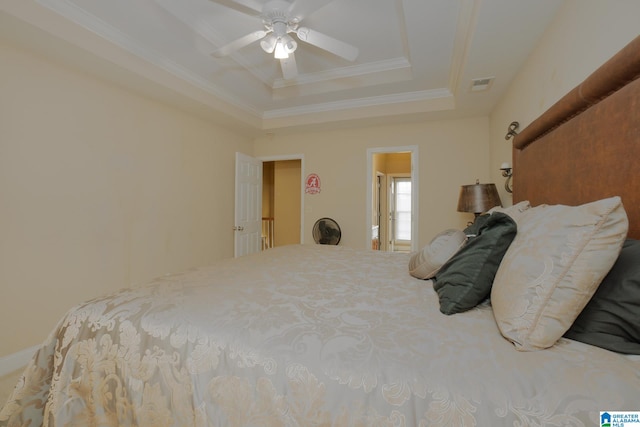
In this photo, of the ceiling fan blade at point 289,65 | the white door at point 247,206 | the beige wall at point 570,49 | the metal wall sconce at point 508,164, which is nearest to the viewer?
the beige wall at point 570,49

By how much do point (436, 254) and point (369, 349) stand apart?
31.6 inches

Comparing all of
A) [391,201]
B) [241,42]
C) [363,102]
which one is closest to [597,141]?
[241,42]

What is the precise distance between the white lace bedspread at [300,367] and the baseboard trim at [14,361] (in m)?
1.41

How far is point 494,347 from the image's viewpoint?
0.75 meters

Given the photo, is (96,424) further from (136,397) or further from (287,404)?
(287,404)

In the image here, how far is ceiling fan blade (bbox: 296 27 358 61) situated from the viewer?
202cm

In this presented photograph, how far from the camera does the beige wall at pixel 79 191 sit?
2.00 metres

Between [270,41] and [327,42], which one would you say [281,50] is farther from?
[327,42]

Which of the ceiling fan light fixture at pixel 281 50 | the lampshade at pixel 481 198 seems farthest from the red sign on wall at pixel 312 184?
the ceiling fan light fixture at pixel 281 50

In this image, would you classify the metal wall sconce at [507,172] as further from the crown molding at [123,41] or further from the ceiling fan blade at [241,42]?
the crown molding at [123,41]

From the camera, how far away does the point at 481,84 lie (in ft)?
8.76

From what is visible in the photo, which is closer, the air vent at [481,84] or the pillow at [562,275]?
the pillow at [562,275]

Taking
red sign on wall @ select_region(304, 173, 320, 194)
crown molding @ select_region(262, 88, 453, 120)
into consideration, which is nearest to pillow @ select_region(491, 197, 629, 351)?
crown molding @ select_region(262, 88, 453, 120)

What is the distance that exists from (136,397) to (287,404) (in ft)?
1.76
